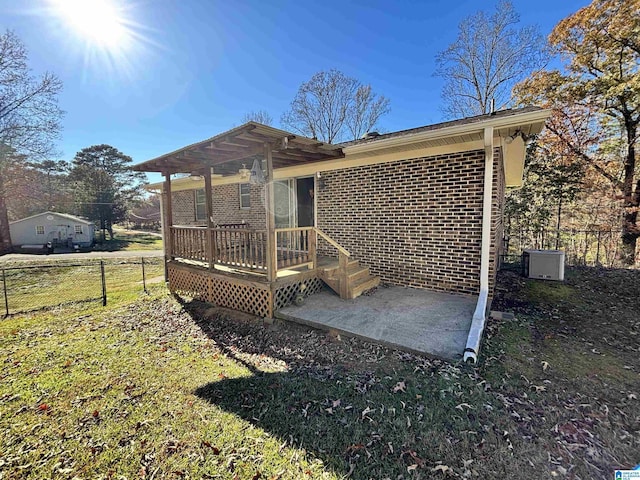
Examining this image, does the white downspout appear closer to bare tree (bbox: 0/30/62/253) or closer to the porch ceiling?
the porch ceiling

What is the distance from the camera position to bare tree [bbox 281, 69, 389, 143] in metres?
21.0

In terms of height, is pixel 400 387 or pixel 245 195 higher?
pixel 245 195

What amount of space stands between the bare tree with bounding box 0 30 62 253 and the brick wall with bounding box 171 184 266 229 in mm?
14080

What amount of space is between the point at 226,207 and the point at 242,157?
5282mm

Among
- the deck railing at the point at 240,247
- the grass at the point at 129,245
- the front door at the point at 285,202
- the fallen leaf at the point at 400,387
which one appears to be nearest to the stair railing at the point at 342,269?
the deck railing at the point at 240,247

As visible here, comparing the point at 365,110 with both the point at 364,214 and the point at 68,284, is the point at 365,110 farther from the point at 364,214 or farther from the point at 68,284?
the point at 68,284

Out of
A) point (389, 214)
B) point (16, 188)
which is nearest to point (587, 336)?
point (389, 214)

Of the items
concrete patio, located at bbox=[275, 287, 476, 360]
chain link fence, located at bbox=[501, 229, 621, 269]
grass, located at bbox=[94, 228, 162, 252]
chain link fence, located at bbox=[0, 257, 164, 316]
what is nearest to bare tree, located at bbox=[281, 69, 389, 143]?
chain link fence, located at bbox=[501, 229, 621, 269]

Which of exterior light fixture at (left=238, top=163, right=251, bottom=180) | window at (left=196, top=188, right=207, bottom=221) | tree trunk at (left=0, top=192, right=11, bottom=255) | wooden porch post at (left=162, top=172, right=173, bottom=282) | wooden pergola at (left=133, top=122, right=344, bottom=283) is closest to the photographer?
wooden pergola at (left=133, top=122, right=344, bottom=283)

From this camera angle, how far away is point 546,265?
7.90 m

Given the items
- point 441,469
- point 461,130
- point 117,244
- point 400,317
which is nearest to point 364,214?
point 461,130

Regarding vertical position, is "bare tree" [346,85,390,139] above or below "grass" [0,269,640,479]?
above

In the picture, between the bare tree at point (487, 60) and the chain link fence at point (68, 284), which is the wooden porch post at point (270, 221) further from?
the bare tree at point (487, 60)

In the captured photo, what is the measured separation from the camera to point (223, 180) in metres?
10.2
